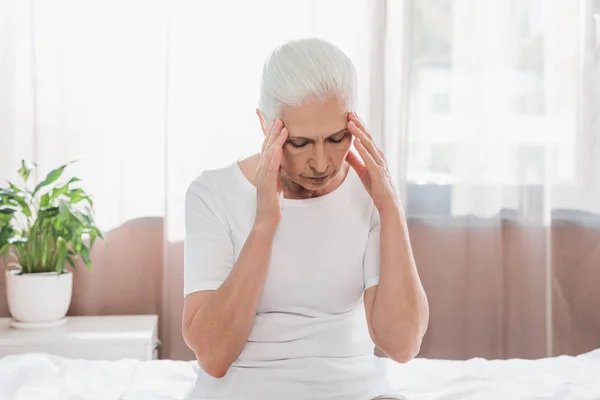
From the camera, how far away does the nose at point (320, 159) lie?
1545 millimetres

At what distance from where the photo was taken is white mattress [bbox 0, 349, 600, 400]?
185 cm

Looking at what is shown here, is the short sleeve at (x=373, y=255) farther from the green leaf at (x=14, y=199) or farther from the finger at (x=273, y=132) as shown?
the green leaf at (x=14, y=199)

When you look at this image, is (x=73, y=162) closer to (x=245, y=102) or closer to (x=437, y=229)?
(x=245, y=102)

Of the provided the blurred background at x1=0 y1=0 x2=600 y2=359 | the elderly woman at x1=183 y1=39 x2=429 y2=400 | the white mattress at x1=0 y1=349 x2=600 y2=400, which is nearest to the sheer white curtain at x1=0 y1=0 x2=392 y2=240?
A: the blurred background at x1=0 y1=0 x2=600 y2=359

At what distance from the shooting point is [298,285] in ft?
5.49

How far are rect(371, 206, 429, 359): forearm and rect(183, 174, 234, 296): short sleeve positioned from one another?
0.31 meters

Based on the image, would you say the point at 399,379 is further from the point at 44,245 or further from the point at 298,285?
the point at 44,245

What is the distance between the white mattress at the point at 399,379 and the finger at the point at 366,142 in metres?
0.59

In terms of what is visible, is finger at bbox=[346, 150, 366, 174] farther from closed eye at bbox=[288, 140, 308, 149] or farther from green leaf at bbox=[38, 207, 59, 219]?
green leaf at bbox=[38, 207, 59, 219]

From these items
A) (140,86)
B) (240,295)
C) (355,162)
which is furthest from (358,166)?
(140,86)

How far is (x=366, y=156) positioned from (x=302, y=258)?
25cm

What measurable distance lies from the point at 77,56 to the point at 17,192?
0.54 m

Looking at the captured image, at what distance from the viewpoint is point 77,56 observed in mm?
2812

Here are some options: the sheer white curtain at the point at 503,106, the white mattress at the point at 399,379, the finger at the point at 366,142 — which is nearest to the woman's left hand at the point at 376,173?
the finger at the point at 366,142
